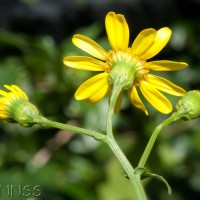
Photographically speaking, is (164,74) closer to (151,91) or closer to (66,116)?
(66,116)

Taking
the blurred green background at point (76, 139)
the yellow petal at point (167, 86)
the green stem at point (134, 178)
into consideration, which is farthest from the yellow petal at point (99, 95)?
the blurred green background at point (76, 139)

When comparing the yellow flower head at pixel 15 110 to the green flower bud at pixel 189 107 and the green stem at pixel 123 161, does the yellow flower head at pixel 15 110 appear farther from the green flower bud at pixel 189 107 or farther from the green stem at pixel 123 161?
the green flower bud at pixel 189 107

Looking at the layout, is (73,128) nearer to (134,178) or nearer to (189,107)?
(134,178)

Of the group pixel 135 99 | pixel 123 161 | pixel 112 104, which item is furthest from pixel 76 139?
pixel 123 161

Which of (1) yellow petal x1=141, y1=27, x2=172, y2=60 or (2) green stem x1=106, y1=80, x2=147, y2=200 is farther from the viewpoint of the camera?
(1) yellow petal x1=141, y1=27, x2=172, y2=60

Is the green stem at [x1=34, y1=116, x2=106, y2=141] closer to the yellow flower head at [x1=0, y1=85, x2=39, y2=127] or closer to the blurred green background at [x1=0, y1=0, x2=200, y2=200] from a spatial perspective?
the yellow flower head at [x1=0, y1=85, x2=39, y2=127]

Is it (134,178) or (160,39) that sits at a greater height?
(160,39)

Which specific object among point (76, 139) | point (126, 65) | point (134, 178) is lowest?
point (134, 178)

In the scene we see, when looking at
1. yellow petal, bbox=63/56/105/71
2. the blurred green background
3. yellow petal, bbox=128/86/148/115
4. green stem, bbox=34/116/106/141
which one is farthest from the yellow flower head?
the blurred green background
